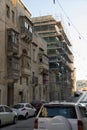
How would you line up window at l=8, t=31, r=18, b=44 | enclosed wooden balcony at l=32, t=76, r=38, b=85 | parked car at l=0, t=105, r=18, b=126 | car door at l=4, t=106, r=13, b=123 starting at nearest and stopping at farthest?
parked car at l=0, t=105, r=18, b=126, car door at l=4, t=106, r=13, b=123, window at l=8, t=31, r=18, b=44, enclosed wooden balcony at l=32, t=76, r=38, b=85

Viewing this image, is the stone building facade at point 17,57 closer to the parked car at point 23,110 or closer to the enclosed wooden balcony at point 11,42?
the enclosed wooden balcony at point 11,42

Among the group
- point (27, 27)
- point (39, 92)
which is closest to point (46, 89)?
point (39, 92)

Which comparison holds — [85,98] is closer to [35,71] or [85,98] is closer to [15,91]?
[15,91]

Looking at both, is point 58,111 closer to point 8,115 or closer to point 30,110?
point 8,115

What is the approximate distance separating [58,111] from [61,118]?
748 mm

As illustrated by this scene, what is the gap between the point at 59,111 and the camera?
12578 mm

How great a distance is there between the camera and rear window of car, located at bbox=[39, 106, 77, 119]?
12414mm

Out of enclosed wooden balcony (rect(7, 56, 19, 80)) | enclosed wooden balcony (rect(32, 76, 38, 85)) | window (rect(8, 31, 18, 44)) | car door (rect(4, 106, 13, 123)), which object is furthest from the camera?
enclosed wooden balcony (rect(32, 76, 38, 85))

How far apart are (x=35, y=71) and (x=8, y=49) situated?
18.0m

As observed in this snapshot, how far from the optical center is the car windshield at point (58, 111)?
40.7ft

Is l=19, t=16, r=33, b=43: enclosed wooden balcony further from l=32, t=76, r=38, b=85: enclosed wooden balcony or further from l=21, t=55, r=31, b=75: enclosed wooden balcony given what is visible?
l=32, t=76, r=38, b=85: enclosed wooden balcony

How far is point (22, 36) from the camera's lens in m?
54.1

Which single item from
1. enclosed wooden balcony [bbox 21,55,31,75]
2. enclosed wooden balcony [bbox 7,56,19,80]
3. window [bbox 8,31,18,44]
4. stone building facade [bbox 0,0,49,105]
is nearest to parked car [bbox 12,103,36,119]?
stone building facade [bbox 0,0,49,105]

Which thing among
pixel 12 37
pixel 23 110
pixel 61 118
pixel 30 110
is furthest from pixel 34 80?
pixel 61 118
